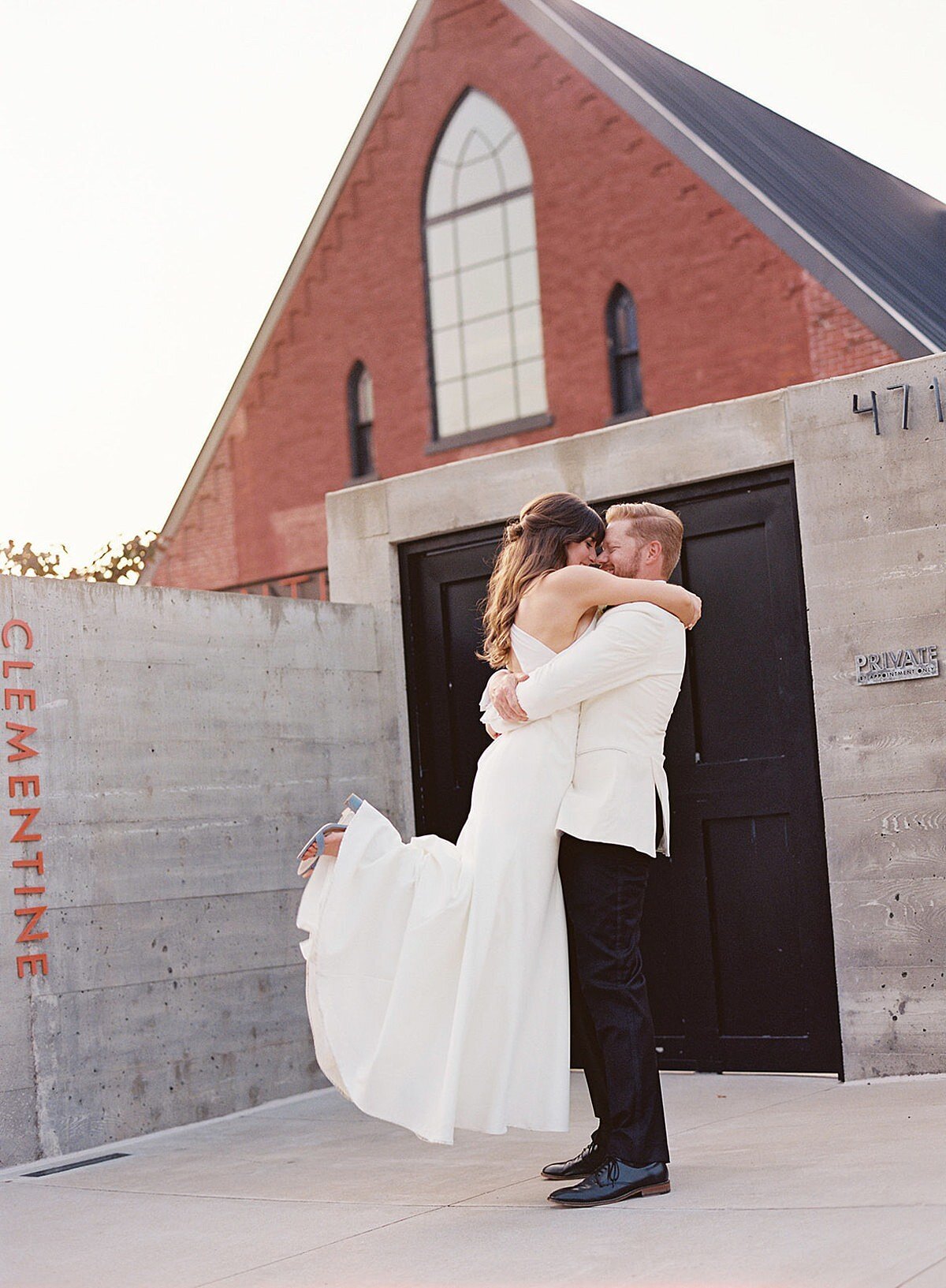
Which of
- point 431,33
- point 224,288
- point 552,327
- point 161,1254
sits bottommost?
point 161,1254

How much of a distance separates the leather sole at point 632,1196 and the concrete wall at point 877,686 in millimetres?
2216

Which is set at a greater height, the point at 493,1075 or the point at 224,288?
the point at 224,288

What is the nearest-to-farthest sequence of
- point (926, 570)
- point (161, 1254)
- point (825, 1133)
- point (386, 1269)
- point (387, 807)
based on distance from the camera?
point (386, 1269) → point (161, 1254) → point (825, 1133) → point (926, 570) → point (387, 807)

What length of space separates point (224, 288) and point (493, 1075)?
64.1 ft

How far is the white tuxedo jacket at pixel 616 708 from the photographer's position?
14.7ft

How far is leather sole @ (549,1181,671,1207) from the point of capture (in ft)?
14.3

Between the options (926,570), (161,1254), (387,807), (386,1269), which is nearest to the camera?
(386,1269)

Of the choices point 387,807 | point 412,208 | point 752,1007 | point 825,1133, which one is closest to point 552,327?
point 412,208

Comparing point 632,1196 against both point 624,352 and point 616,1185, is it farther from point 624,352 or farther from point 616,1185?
point 624,352

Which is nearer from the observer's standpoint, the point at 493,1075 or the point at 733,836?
the point at 493,1075

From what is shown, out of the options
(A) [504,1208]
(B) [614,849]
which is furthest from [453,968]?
(A) [504,1208]

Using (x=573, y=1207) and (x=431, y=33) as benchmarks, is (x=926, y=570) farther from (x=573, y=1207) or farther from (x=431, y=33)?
(x=431, y=33)

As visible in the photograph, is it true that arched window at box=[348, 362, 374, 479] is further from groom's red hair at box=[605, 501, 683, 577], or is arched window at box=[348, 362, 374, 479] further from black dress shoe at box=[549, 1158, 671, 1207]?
black dress shoe at box=[549, 1158, 671, 1207]

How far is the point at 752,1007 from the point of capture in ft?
22.6
